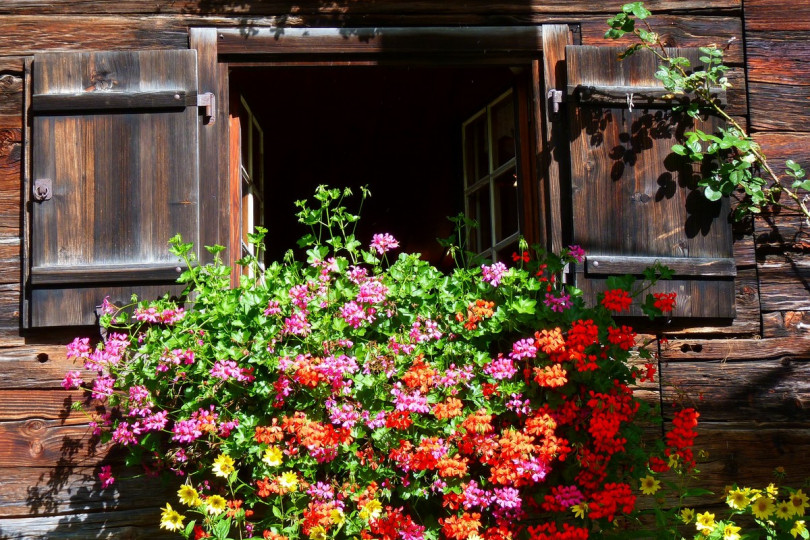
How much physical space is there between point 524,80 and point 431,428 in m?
1.62

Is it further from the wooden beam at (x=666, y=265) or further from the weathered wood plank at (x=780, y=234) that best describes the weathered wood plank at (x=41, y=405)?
the weathered wood plank at (x=780, y=234)

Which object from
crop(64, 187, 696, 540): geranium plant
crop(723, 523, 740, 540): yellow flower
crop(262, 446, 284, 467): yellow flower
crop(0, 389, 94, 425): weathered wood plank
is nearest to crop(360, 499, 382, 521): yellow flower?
crop(64, 187, 696, 540): geranium plant

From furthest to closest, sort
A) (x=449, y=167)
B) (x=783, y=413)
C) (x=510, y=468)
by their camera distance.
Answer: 1. (x=449, y=167)
2. (x=783, y=413)
3. (x=510, y=468)

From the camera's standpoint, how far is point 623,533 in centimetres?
329

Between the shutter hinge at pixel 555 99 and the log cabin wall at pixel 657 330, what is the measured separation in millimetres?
284

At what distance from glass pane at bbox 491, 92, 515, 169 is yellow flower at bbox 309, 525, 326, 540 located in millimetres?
1975

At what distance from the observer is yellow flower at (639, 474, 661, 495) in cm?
338

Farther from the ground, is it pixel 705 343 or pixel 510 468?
pixel 705 343

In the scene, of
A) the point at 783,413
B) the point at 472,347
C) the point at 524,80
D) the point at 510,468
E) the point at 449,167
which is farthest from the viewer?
the point at 449,167

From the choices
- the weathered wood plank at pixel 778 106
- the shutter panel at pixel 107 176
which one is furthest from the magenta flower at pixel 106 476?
the weathered wood plank at pixel 778 106

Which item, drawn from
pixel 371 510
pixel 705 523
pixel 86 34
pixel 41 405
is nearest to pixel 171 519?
pixel 371 510

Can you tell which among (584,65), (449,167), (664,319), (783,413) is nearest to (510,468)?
(664,319)

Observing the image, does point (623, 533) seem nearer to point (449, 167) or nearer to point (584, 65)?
point (584, 65)

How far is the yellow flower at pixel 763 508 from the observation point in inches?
134
